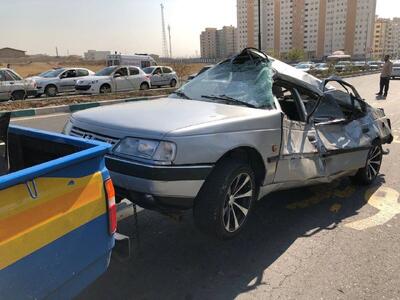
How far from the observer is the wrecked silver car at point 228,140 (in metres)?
3.19

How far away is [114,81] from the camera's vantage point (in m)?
22.2

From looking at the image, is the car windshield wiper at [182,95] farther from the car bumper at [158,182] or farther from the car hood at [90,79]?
→ the car hood at [90,79]

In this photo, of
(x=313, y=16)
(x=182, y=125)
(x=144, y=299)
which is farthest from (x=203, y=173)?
(x=313, y=16)

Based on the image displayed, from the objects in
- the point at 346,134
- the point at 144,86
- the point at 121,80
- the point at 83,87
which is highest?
the point at 346,134

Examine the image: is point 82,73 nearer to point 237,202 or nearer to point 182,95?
point 182,95

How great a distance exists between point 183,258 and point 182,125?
119cm

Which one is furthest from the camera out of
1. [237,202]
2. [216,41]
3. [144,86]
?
[216,41]

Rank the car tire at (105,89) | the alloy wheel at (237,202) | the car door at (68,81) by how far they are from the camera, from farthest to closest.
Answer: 1. the car door at (68,81)
2. the car tire at (105,89)
3. the alloy wheel at (237,202)

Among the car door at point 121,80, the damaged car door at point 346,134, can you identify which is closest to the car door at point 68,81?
the car door at point 121,80

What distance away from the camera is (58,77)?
73.3 ft

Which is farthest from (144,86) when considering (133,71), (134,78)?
(133,71)

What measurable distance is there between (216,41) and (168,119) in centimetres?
15924

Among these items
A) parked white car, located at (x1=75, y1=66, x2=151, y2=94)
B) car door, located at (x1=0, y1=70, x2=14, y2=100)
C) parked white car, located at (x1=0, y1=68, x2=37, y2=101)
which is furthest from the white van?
car door, located at (x1=0, y1=70, x2=14, y2=100)

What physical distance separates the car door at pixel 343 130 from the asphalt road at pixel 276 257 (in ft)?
1.74
